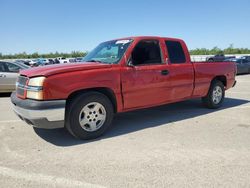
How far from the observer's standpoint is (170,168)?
335 cm

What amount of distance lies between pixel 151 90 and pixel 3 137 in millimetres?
2999

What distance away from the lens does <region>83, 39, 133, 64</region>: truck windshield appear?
5.01 m

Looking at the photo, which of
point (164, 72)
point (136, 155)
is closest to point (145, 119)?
point (164, 72)

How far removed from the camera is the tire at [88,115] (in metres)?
4.29

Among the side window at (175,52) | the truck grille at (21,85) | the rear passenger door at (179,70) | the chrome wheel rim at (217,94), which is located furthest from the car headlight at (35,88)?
the chrome wheel rim at (217,94)

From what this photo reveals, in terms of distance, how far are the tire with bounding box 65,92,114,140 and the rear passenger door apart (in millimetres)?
1728

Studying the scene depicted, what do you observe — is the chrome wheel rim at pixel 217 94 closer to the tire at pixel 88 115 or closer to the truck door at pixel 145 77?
the truck door at pixel 145 77

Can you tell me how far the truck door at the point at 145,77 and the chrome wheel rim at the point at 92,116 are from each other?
0.54m

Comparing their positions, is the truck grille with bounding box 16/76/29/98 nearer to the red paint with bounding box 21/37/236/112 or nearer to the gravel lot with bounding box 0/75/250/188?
the red paint with bounding box 21/37/236/112

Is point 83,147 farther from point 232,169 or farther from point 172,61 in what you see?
point 172,61

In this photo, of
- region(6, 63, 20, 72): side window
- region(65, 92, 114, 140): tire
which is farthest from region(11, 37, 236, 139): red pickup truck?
region(6, 63, 20, 72): side window

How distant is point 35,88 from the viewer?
4023mm

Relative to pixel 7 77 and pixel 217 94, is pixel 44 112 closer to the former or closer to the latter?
pixel 217 94

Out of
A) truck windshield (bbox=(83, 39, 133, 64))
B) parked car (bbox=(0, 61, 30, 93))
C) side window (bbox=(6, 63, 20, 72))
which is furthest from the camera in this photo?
side window (bbox=(6, 63, 20, 72))
